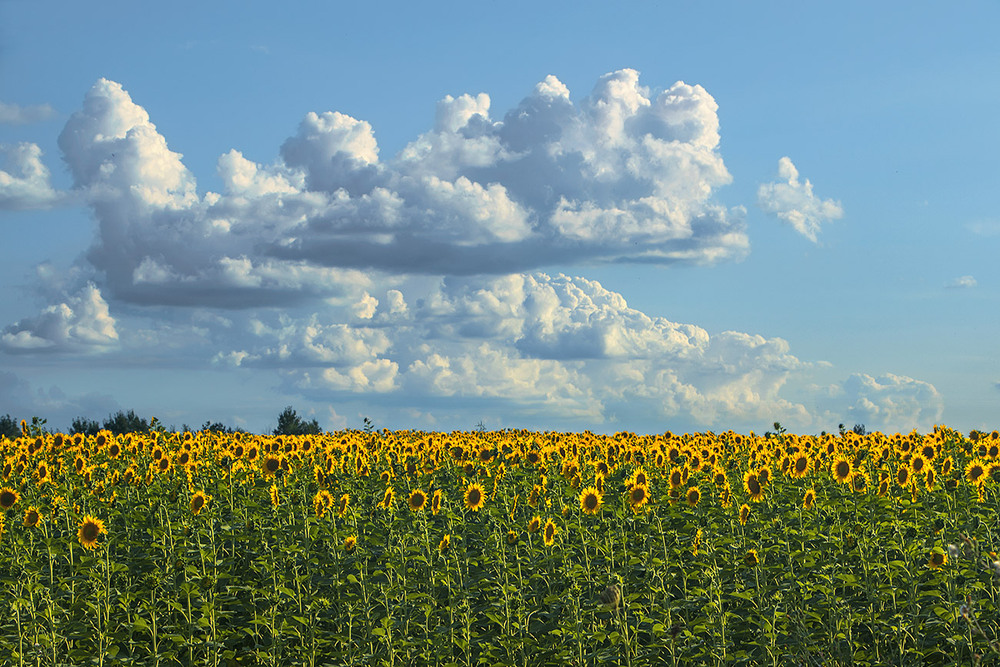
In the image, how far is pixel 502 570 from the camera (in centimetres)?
973

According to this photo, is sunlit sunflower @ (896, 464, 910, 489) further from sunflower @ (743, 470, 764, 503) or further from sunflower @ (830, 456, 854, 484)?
sunflower @ (743, 470, 764, 503)

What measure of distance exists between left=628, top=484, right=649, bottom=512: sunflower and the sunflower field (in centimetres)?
3

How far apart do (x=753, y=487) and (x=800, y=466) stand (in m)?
1.31

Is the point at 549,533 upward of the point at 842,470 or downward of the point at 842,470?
downward

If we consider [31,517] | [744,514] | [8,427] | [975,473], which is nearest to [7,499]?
[31,517]

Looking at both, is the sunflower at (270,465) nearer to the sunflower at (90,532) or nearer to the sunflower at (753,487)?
the sunflower at (90,532)

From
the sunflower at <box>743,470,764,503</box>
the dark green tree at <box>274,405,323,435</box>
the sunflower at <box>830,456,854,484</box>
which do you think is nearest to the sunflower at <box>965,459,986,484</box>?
the sunflower at <box>830,456,854,484</box>

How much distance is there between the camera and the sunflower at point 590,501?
1079 cm

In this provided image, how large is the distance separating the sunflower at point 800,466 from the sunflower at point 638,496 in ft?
8.29

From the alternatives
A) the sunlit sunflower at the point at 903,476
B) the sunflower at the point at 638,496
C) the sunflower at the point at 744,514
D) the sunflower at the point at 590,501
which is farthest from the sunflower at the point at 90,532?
the sunlit sunflower at the point at 903,476

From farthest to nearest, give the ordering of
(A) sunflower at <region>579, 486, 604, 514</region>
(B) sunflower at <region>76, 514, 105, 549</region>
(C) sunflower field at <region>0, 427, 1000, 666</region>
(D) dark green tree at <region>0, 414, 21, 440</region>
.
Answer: (D) dark green tree at <region>0, 414, 21, 440</region>, (A) sunflower at <region>579, 486, 604, 514</region>, (B) sunflower at <region>76, 514, 105, 549</region>, (C) sunflower field at <region>0, 427, 1000, 666</region>

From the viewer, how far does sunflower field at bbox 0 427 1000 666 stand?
9117 millimetres

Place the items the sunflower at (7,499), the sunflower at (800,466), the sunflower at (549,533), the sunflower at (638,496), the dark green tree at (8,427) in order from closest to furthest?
the sunflower at (549,533), the sunflower at (638,496), the sunflower at (7,499), the sunflower at (800,466), the dark green tree at (8,427)

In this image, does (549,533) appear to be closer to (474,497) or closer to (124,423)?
(474,497)
